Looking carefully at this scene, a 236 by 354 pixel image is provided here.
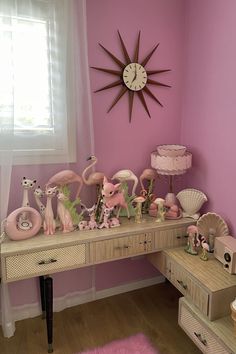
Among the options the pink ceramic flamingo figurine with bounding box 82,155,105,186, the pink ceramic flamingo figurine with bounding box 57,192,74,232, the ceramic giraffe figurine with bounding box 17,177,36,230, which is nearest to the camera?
the ceramic giraffe figurine with bounding box 17,177,36,230

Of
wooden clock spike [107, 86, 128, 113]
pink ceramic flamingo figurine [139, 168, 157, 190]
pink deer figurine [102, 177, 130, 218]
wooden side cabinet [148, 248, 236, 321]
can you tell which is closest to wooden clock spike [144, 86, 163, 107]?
wooden clock spike [107, 86, 128, 113]

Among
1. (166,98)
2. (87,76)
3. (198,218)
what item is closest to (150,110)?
(166,98)

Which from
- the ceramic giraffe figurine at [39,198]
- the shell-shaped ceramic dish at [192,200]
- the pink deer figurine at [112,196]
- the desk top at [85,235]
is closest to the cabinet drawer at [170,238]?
the desk top at [85,235]

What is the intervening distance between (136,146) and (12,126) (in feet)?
3.13

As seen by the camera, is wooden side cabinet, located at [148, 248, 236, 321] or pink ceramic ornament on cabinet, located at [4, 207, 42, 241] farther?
pink ceramic ornament on cabinet, located at [4, 207, 42, 241]

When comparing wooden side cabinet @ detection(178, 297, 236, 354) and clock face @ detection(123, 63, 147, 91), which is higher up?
clock face @ detection(123, 63, 147, 91)

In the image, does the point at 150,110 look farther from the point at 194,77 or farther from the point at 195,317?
the point at 195,317

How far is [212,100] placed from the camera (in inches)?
79.7

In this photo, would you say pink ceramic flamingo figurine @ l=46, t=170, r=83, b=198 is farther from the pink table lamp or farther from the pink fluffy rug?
the pink fluffy rug

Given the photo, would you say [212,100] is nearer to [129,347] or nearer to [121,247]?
[121,247]

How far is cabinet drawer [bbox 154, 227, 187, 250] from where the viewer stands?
1942mm

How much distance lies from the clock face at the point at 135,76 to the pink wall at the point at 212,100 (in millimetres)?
405

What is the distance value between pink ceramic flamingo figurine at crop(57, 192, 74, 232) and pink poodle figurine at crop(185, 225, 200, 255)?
79cm

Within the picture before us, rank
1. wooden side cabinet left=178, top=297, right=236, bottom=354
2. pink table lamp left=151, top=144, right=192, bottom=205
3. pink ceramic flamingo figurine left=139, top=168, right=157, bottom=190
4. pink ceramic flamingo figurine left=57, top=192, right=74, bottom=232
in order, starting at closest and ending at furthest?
1. wooden side cabinet left=178, top=297, right=236, bottom=354
2. pink ceramic flamingo figurine left=57, top=192, right=74, bottom=232
3. pink table lamp left=151, top=144, right=192, bottom=205
4. pink ceramic flamingo figurine left=139, top=168, right=157, bottom=190
